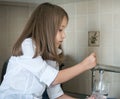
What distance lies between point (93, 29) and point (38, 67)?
58 cm

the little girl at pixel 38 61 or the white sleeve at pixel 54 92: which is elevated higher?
the little girl at pixel 38 61

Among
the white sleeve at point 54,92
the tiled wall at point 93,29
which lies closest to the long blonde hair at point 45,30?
the white sleeve at point 54,92

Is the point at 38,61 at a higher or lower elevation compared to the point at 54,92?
Answer: higher

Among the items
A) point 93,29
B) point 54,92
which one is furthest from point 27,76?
point 93,29

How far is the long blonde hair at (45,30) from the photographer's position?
2.85 feet

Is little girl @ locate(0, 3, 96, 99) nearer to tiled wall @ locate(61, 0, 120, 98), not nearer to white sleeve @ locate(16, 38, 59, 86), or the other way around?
white sleeve @ locate(16, 38, 59, 86)

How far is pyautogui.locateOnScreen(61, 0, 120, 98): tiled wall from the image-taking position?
126 cm

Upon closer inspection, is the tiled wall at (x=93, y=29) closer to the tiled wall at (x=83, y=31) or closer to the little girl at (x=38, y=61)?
the tiled wall at (x=83, y=31)

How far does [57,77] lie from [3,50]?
70 cm

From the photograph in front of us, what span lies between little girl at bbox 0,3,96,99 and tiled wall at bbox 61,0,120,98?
42cm

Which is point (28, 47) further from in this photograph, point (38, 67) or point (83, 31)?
point (83, 31)

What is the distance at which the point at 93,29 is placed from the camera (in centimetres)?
134

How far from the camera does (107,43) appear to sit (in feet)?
4.21

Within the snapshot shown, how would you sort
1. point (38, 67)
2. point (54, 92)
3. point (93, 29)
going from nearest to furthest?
point (38, 67)
point (54, 92)
point (93, 29)
